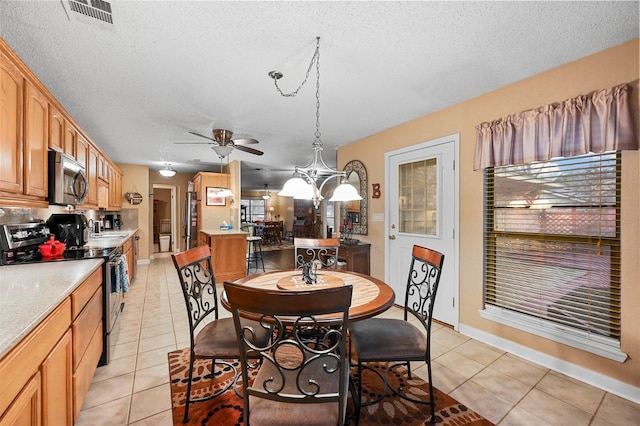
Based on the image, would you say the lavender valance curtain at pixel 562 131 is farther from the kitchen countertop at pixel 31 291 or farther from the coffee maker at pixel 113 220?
the coffee maker at pixel 113 220

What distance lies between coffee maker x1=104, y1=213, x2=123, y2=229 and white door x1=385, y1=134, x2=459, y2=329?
535cm

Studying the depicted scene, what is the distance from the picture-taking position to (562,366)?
2.17 metres

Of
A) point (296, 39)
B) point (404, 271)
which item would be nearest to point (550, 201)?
point (404, 271)

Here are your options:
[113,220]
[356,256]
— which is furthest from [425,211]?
[113,220]

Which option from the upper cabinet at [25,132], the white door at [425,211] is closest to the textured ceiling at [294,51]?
the upper cabinet at [25,132]

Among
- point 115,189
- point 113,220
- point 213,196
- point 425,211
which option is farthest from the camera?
point 213,196

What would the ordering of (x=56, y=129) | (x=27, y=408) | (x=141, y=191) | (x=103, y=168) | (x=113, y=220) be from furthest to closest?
(x=141, y=191), (x=113, y=220), (x=103, y=168), (x=56, y=129), (x=27, y=408)

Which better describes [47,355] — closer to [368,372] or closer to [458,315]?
[368,372]

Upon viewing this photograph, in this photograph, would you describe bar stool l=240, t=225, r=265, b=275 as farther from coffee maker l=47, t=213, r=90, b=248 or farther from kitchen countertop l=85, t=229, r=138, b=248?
coffee maker l=47, t=213, r=90, b=248

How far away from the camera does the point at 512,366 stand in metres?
2.27

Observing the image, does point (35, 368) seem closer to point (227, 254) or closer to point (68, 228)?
point (68, 228)

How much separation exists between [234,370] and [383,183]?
9.22ft

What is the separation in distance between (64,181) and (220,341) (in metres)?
1.95

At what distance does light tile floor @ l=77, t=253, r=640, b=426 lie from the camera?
171cm
